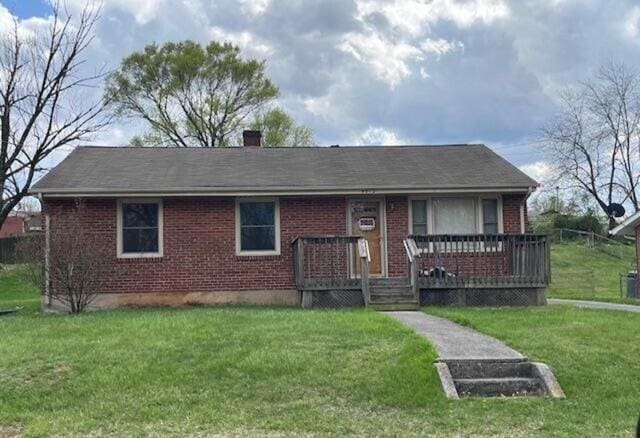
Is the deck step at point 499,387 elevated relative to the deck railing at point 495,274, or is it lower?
lower

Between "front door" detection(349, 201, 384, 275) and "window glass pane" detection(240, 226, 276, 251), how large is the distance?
197cm

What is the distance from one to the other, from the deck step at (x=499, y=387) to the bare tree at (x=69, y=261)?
30.4 ft

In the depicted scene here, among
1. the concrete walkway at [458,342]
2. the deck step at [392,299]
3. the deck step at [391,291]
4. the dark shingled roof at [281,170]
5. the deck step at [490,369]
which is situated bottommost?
the deck step at [490,369]

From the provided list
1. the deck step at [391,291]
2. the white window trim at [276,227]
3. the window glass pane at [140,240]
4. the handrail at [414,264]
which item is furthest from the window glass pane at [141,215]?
the handrail at [414,264]

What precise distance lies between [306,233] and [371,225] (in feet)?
5.32

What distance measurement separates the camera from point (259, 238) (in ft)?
53.9

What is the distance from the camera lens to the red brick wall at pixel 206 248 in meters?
15.9

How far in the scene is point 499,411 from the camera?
22.0ft

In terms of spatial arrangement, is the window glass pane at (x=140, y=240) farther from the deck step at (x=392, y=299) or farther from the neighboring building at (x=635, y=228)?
the neighboring building at (x=635, y=228)

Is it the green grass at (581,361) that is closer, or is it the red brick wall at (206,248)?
the green grass at (581,361)

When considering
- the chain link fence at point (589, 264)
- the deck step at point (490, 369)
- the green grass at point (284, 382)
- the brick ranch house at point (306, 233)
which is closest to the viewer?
the green grass at point (284, 382)

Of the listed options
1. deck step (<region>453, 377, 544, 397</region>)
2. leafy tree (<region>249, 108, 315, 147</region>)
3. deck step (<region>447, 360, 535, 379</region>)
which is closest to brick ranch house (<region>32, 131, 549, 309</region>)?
deck step (<region>447, 360, 535, 379</region>)

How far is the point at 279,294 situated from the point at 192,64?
95.3ft

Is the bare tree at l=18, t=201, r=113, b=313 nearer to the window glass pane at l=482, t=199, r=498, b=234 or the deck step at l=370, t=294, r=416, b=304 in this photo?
the deck step at l=370, t=294, r=416, b=304
